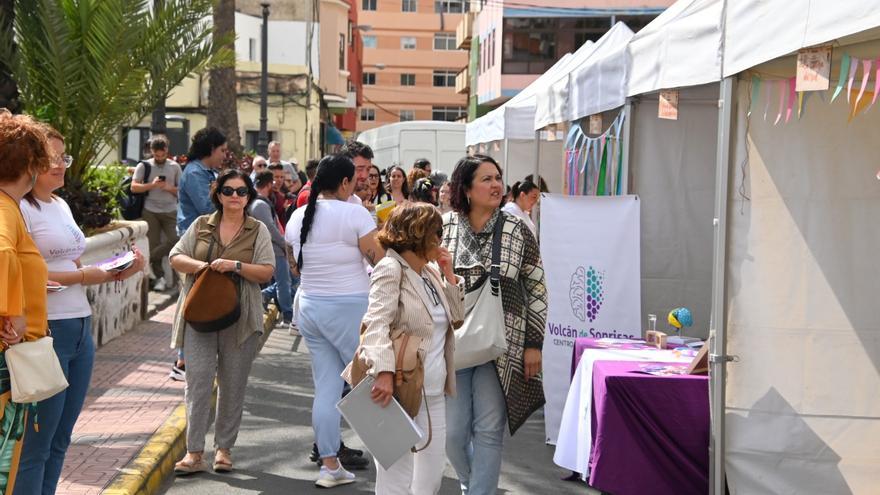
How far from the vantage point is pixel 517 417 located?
588cm

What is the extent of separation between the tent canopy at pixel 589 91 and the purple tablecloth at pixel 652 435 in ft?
8.18

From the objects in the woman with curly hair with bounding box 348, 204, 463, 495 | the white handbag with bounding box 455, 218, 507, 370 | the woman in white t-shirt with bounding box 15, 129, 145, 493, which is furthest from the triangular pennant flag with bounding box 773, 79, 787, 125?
the woman in white t-shirt with bounding box 15, 129, 145, 493

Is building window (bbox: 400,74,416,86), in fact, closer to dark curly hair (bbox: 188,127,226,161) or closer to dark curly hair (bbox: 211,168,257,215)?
dark curly hair (bbox: 188,127,226,161)

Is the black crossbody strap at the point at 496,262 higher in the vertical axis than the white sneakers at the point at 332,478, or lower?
higher

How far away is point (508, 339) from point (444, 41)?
85.7 meters

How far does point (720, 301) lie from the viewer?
5.70 metres

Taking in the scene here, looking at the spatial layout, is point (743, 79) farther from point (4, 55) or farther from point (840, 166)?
point (4, 55)

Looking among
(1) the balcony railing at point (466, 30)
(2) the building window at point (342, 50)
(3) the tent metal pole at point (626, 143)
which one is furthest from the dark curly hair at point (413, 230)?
(1) the balcony railing at point (466, 30)

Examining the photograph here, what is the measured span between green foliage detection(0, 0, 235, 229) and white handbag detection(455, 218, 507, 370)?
6.97 metres

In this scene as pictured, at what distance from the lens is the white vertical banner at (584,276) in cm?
798

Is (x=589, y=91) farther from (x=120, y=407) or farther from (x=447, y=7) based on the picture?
(x=447, y=7)

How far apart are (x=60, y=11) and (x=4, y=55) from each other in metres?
0.69

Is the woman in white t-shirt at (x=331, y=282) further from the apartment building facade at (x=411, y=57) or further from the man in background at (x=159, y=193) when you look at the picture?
the apartment building facade at (x=411, y=57)

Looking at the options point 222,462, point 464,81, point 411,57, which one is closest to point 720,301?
point 222,462
